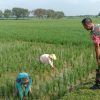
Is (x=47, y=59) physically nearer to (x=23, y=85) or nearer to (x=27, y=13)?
(x=23, y=85)

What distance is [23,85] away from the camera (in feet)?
20.2

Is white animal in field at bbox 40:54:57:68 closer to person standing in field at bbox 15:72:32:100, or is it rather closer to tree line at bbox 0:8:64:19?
person standing in field at bbox 15:72:32:100

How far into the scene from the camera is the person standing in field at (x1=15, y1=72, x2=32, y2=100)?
5.98 m

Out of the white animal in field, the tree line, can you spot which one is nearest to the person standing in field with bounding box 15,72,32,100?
the white animal in field

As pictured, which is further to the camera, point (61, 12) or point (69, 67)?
point (61, 12)

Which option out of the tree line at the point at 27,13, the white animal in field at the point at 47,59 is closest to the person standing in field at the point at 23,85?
the white animal in field at the point at 47,59

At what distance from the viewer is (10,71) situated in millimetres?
8711

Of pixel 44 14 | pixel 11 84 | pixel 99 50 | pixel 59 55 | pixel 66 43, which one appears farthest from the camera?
pixel 44 14

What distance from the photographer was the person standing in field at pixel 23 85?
598 cm

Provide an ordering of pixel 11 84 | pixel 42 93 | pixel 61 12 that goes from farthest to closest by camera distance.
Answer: pixel 61 12
pixel 11 84
pixel 42 93

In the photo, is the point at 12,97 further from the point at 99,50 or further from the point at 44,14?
the point at 44,14

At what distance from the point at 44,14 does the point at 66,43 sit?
301ft

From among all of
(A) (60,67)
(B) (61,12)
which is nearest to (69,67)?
(A) (60,67)

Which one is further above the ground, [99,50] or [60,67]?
[99,50]
